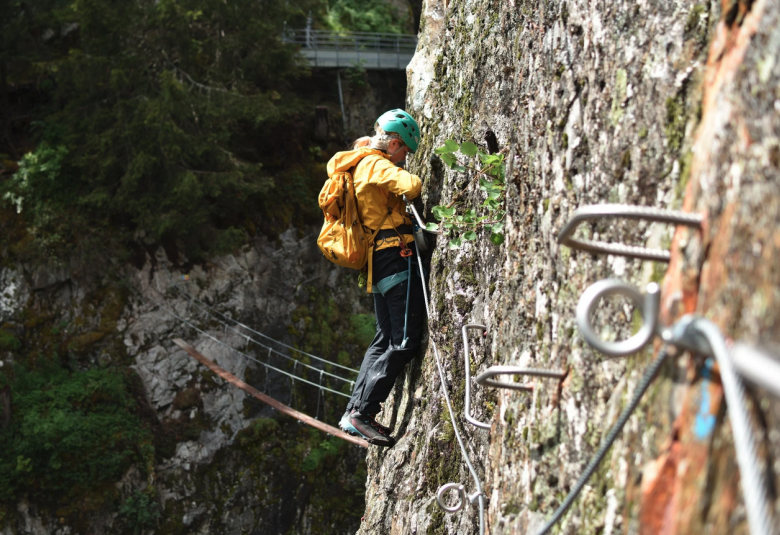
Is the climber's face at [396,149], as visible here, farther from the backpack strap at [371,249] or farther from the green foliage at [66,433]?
the green foliage at [66,433]

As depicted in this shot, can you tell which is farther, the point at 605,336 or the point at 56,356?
the point at 56,356

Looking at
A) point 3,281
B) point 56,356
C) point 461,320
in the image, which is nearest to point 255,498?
point 56,356

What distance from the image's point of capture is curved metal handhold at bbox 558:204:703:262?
2.57 feet

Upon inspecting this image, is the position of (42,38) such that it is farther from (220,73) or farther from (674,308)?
(674,308)

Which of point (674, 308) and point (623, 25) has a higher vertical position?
point (623, 25)

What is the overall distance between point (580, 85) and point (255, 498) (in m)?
7.61

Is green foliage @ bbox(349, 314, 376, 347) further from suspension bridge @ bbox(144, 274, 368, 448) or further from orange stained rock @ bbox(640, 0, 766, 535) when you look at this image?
orange stained rock @ bbox(640, 0, 766, 535)

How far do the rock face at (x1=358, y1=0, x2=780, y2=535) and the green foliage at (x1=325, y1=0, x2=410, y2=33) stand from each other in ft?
31.7

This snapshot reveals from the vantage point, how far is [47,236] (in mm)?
7742

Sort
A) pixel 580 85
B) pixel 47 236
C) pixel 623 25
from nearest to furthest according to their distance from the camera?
pixel 623 25, pixel 580 85, pixel 47 236

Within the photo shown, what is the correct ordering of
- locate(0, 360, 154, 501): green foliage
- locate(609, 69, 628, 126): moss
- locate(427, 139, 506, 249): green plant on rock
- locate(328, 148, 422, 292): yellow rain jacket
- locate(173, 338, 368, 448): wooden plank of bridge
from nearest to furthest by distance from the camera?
locate(609, 69, 628, 126): moss
locate(427, 139, 506, 249): green plant on rock
locate(328, 148, 422, 292): yellow rain jacket
locate(173, 338, 368, 448): wooden plank of bridge
locate(0, 360, 154, 501): green foliage

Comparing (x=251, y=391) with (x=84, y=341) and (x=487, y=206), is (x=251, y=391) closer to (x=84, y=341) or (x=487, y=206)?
(x=84, y=341)

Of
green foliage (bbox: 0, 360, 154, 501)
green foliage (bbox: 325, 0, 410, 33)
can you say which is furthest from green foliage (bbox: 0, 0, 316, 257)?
green foliage (bbox: 325, 0, 410, 33)

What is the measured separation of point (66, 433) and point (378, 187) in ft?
18.9
